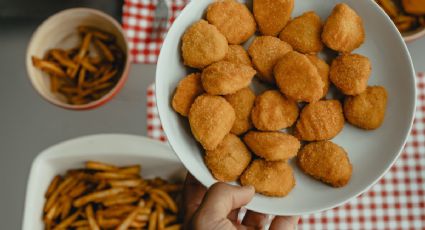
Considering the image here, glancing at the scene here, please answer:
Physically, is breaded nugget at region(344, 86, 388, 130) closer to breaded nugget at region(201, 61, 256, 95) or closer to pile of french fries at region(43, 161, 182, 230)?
breaded nugget at region(201, 61, 256, 95)

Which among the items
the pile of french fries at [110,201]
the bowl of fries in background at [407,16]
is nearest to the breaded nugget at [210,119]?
the pile of french fries at [110,201]

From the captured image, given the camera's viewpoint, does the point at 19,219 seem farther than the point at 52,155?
Yes

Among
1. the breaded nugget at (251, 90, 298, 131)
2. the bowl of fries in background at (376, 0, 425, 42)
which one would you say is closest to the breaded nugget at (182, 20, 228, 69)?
the breaded nugget at (251, 90, 298, 131)

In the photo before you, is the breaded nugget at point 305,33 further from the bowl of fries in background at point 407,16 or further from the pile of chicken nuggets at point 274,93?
the bowl of fries in background at point 407,16

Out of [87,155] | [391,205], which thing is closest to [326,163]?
[391,205]

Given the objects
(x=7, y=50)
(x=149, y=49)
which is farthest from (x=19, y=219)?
(x=149, y=49)

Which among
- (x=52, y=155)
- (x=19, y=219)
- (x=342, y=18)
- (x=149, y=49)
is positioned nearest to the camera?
(x=342, y=18)

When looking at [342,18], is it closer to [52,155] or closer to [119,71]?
[119,71]

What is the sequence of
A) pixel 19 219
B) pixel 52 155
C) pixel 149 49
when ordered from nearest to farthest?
pixel 52 155 → pixel 149 49 → pixel 19 219
